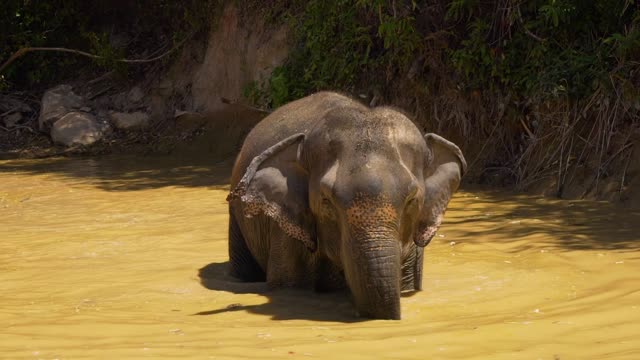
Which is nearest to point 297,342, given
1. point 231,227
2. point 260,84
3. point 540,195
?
point 231,227

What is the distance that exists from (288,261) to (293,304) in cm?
47

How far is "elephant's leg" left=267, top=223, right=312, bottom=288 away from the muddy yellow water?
11 centimetres

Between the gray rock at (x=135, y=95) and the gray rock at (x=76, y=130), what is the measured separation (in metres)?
0.93

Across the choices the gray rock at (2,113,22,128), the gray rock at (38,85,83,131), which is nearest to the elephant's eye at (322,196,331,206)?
the gray rock at (38,85,83,131)

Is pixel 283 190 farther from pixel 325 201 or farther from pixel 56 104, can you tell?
pixel 56 104

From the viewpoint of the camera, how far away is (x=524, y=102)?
1256cm

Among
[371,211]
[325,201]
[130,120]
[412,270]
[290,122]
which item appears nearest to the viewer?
[371,211]

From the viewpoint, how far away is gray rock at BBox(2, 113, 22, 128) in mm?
19156

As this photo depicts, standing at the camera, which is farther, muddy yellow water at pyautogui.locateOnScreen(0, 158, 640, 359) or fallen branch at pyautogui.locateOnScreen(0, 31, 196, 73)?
fallen branch at pyautogui.locateOnScreen(0, 31, 196, 73)

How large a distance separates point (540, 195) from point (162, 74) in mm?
9166

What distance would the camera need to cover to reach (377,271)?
6.09 m

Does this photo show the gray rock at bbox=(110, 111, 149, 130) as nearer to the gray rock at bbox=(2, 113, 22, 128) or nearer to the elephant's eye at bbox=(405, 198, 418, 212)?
the gray rock at bbox=(2, 113, 22, 128)

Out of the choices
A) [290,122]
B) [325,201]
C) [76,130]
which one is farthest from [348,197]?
[76,130]

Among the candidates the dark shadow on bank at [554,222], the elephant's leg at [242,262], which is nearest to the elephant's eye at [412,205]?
the elephant's leg at [242,262]
